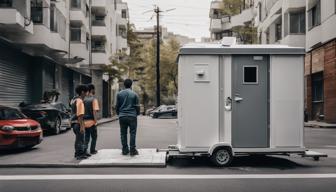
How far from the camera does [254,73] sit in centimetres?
1115

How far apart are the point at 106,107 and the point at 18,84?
24.4m

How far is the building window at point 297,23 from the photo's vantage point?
1447 inches

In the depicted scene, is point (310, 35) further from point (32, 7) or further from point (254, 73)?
point (254, 73)

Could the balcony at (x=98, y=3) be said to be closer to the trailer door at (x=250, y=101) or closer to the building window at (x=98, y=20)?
the building window at (x=98, y=20)

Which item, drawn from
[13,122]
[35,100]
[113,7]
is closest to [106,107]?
[113,7]

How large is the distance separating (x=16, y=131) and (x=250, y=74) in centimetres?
654

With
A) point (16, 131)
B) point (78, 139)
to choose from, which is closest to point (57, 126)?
point (16, 131)

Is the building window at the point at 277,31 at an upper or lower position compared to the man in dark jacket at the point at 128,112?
upper

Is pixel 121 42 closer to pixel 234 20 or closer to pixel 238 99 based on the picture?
pixel 234 20

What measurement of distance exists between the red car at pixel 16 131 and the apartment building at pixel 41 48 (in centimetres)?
903

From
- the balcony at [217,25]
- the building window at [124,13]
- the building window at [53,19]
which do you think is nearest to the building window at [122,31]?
the building window at [124,13]

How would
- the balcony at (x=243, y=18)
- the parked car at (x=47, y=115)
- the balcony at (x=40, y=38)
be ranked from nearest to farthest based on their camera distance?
the parked car at (x=47, y=115), the balcony at (x=40, y=38), the balcony at (x=243, y=18)

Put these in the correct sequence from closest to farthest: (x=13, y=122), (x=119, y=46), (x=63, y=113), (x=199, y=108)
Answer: (x=199, y=108), (x=13, y=122), (x=63, y=113), (x=119, y=46)

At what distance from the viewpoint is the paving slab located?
1091 centimetres
